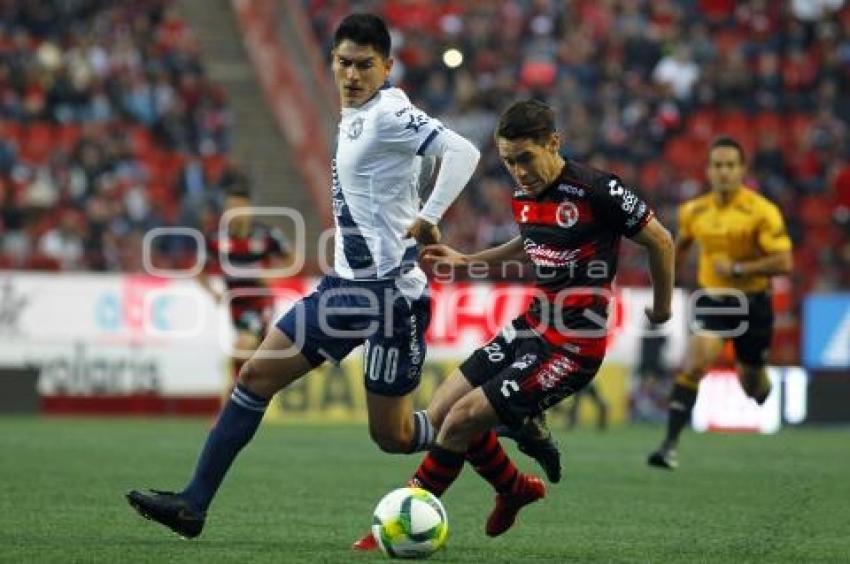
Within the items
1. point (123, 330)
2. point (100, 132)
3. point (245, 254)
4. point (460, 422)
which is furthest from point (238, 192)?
point (100, 132)

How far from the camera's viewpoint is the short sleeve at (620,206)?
26.9ft

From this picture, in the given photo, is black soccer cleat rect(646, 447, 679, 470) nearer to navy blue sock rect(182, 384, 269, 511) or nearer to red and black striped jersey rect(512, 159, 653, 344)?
red and black striped jersey rect(512, 159, 653, 344)

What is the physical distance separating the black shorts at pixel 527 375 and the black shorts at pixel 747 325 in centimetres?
515

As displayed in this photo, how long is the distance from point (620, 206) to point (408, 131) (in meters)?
0.99

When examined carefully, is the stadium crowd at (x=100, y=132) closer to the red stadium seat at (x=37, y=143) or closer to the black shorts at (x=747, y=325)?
the red stadium seat at (x=37, y=143)

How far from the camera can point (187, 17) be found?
29.4 meters

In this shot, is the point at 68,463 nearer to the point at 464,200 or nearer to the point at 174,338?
the point at 174,338

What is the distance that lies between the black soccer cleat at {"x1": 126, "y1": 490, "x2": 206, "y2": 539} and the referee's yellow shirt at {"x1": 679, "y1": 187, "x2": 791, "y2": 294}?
6.58 metres

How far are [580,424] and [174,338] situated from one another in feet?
15.0

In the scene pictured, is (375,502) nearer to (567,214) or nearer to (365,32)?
(567,214)

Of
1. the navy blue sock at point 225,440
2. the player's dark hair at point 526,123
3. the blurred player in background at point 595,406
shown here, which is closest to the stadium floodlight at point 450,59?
the blurred player in background at point 595,406

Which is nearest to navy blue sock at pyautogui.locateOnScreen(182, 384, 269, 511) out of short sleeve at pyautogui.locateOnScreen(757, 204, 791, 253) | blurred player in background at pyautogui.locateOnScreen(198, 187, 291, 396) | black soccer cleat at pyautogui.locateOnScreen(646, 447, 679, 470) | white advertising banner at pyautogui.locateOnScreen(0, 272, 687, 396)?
black soccer cleat at pyautogui.locateOnScreen(646, 447, 679, 470)

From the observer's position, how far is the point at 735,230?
13.6 m

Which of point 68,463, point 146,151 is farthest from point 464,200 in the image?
point 68,463
